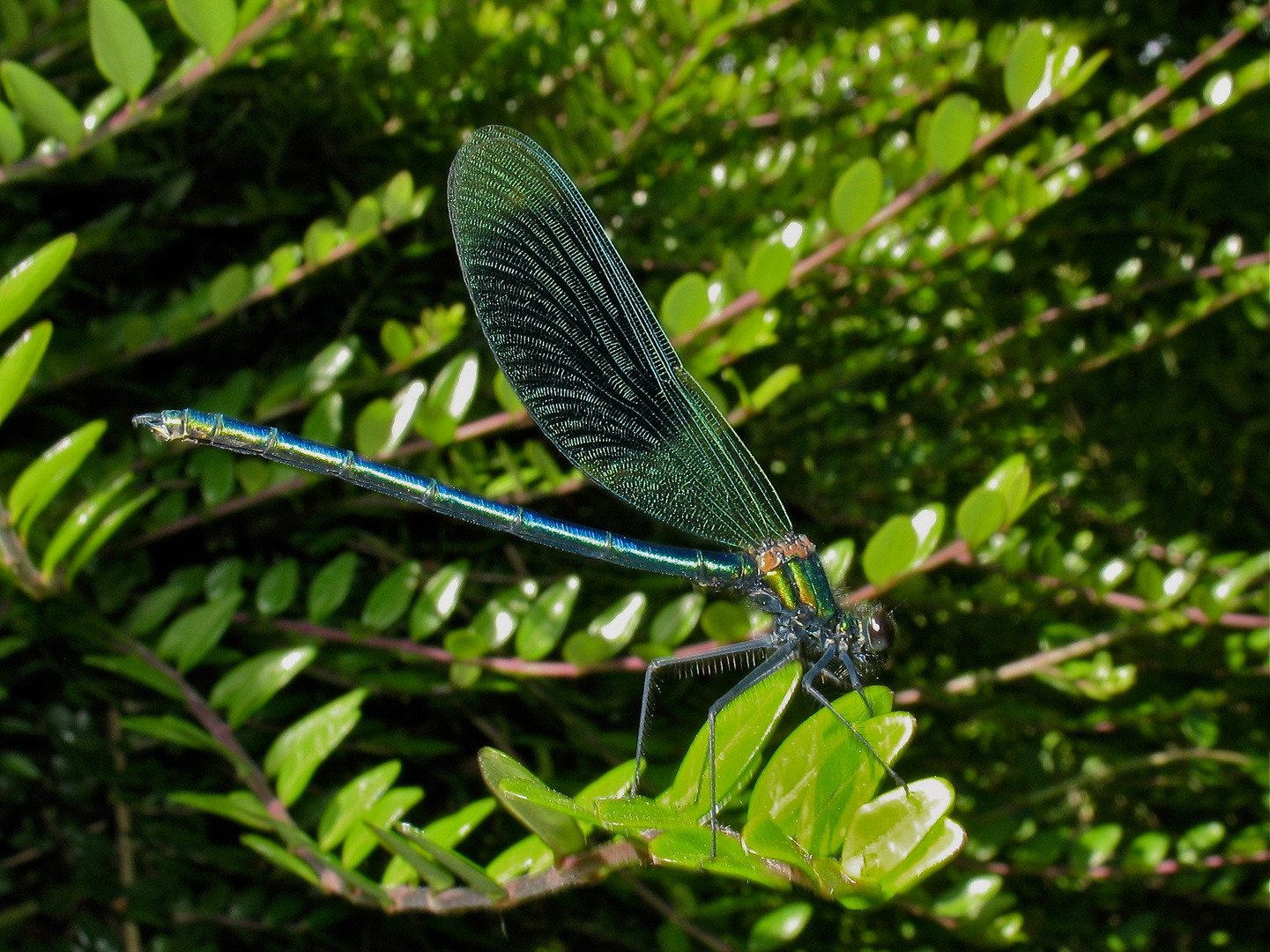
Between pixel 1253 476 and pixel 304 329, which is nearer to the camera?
pixel 304 329

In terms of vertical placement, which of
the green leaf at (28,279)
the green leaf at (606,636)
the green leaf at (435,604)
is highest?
the green leaf at (28,279)

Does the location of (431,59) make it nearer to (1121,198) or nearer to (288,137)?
(288,137)

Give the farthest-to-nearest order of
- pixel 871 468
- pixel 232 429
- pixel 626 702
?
pixel 871 468, pixel 626 702, pixel 232 429

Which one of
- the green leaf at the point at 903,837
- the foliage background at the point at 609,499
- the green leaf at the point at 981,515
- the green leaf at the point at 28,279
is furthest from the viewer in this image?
the foliage background at the point at 609,499

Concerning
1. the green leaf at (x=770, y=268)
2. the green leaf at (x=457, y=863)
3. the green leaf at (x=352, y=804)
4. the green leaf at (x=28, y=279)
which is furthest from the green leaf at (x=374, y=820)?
the green leaf at (x=770, y=268)

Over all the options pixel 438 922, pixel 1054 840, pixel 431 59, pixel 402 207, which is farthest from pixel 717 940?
pixel 431 59

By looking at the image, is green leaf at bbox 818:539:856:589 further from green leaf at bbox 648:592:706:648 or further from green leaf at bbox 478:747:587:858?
green leaf at bbox 478:747:587:858

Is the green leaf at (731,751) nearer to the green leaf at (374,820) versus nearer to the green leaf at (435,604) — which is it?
the green leaf at (374,820)

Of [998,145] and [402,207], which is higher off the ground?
[998,145]
